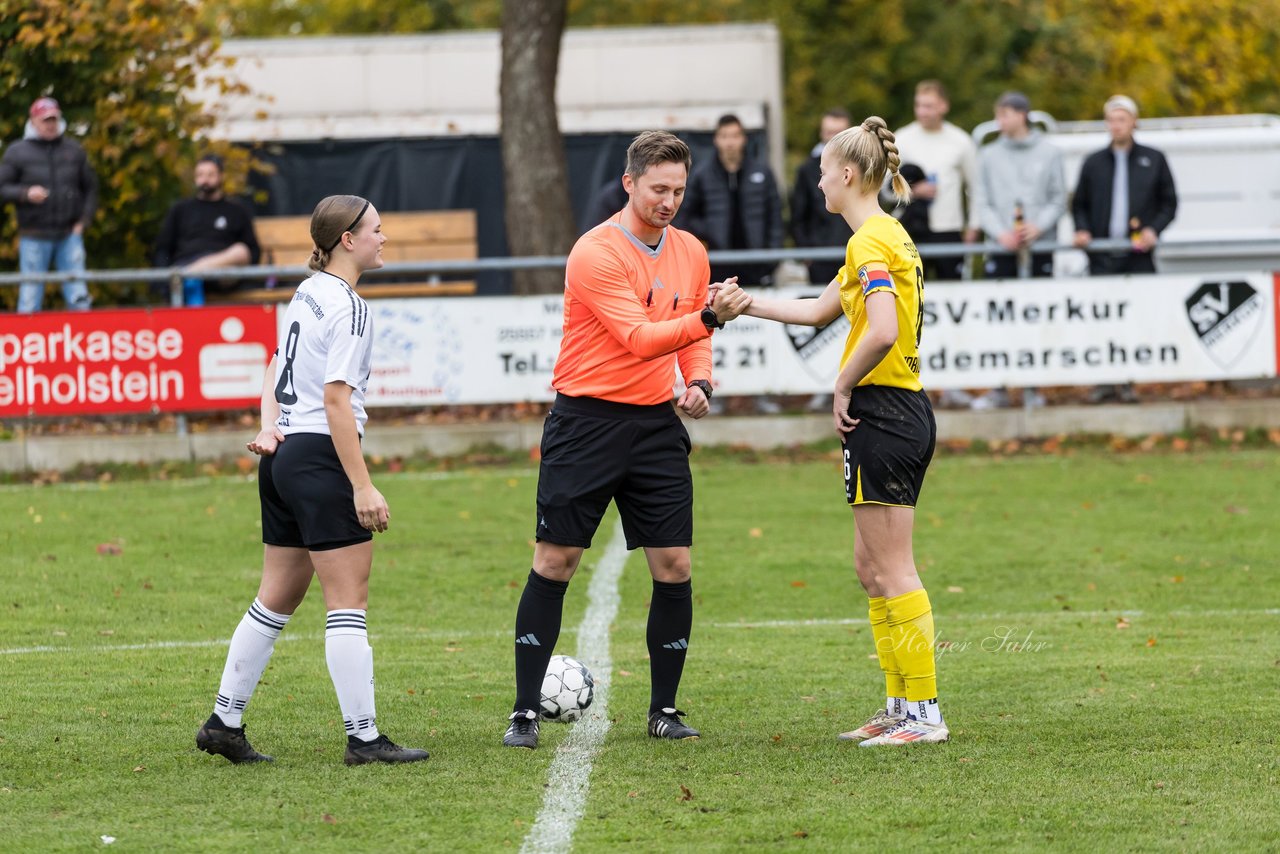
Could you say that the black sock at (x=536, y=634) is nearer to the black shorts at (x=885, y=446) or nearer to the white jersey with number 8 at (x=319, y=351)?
the white jersey with number 8 at (x=319, y=351)

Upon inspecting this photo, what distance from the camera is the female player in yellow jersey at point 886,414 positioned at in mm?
6066

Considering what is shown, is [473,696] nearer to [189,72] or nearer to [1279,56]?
[189,72]

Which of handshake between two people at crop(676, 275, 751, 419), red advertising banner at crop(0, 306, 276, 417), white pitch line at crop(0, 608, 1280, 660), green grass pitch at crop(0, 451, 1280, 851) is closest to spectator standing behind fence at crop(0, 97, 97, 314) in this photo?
red advertising banner at crop(0, 306, 276, 417)

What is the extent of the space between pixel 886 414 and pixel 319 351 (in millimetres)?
1973

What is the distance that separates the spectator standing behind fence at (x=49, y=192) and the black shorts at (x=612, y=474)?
31.0ft

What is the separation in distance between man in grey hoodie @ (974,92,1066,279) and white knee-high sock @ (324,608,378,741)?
1013 cm

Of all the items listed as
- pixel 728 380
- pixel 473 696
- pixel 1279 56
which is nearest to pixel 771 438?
pixel 728 380

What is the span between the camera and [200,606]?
30.1 ft

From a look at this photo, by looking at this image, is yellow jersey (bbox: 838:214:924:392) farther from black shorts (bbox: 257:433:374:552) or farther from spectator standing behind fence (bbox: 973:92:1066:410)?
spectator standing behind fence (bbox: 973:92:1066:410)

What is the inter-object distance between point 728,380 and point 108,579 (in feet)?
20.3

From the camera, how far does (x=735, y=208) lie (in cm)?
1498

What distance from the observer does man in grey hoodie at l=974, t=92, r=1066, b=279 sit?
49.2 ft

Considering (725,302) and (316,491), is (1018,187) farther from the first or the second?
(316,491)

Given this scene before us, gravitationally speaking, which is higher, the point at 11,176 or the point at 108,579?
the point at 11,176
